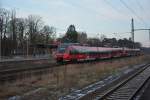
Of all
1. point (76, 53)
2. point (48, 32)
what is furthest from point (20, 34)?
point (76, 53)

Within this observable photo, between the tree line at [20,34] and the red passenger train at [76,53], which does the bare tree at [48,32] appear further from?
the red passenger train at [76,53]

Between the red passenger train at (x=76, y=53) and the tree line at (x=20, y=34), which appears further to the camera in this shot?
the tree line at (x=20, y=34)

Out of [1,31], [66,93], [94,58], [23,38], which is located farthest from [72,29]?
[66,93]

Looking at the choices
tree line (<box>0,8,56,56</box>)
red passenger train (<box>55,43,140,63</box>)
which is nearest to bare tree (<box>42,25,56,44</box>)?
tree line (<box>0,8,56,56</box>)

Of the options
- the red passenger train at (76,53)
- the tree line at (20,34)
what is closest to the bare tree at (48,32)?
the tree line at (20,34)

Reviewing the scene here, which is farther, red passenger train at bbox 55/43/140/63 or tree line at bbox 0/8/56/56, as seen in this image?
tree line at bbox 0/8/56/56

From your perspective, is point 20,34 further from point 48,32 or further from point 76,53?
point 76,53

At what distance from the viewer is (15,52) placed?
11044cm

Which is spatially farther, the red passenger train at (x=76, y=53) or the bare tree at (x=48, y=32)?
the bare tree at (x=48, y=32)

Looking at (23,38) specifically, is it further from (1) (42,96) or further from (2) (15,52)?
(1) (42,96)

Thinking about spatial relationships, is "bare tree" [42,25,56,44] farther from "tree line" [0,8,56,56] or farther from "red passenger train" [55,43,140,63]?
"red passenger train" [55,43,140,63]

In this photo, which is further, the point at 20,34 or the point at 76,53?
the point at 20,34

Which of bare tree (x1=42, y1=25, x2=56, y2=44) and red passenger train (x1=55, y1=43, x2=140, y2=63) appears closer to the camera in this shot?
red passenger train (x1=55, y1=43, x2=140, y2=63)

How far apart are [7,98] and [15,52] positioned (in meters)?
96.4
